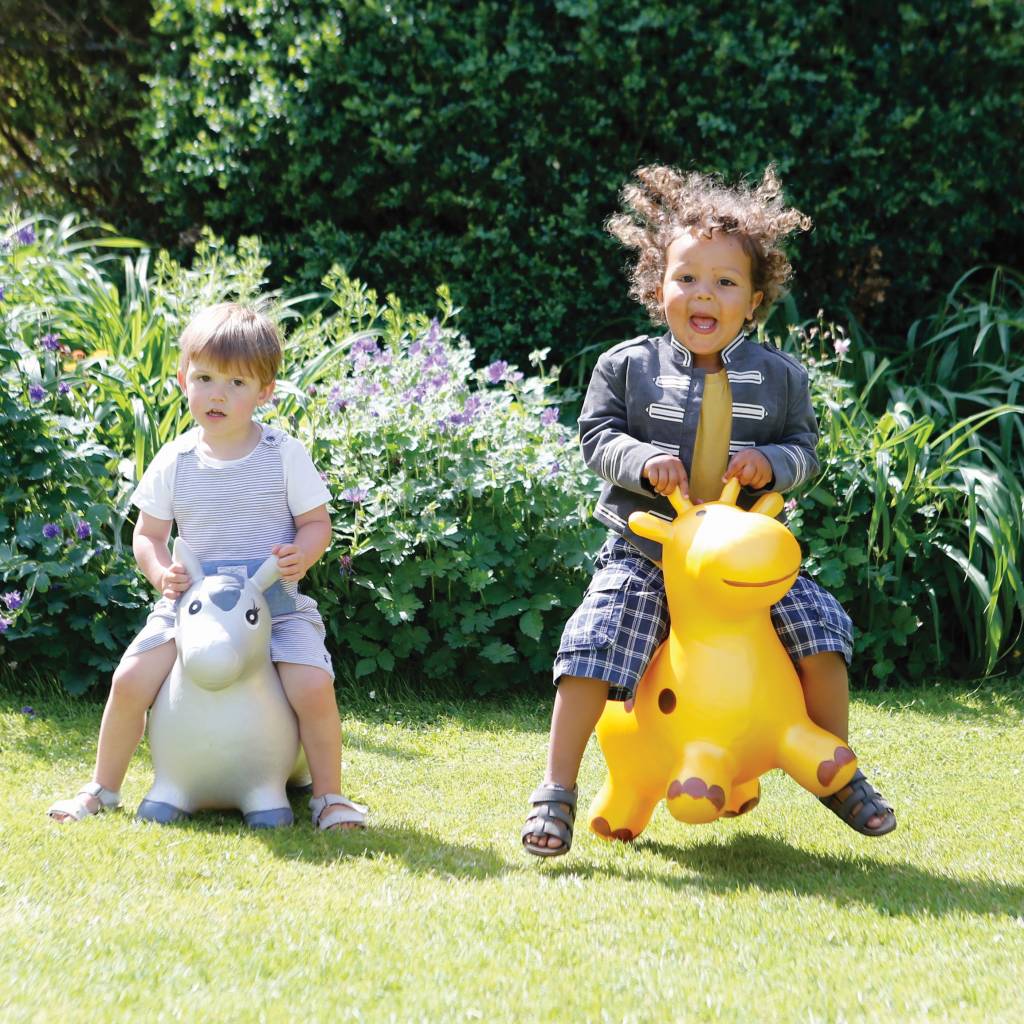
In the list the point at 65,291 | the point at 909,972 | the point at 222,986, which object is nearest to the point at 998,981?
the point at 909,972

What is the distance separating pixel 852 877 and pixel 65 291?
156 inches

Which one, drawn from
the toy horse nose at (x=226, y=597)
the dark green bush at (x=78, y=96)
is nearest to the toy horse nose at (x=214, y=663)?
the toy horse nose at (x=226, y=597)

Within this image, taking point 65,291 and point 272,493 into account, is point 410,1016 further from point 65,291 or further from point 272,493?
point 65,291

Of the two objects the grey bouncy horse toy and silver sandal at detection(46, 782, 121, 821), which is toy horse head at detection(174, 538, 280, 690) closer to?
the grey bouncy horse toy

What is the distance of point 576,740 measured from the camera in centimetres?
297

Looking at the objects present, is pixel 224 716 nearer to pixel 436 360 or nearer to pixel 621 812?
pixel 621 812

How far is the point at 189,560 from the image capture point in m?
3.24

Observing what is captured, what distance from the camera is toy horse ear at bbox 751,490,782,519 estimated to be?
302 cm

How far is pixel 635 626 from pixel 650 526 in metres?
0.23

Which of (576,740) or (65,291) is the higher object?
(65,291)

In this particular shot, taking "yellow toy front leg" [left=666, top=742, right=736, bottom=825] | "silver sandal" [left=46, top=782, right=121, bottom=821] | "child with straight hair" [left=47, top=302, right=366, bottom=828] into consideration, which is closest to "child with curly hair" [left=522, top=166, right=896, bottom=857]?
"yellow toy front leg" [left=666, top=742, right=736, bottom=825]

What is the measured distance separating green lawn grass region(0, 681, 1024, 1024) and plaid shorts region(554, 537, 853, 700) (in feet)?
1.43

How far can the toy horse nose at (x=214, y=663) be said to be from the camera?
304 cm

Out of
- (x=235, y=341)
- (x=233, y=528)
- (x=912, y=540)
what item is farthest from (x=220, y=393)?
(x=912, y=540)
